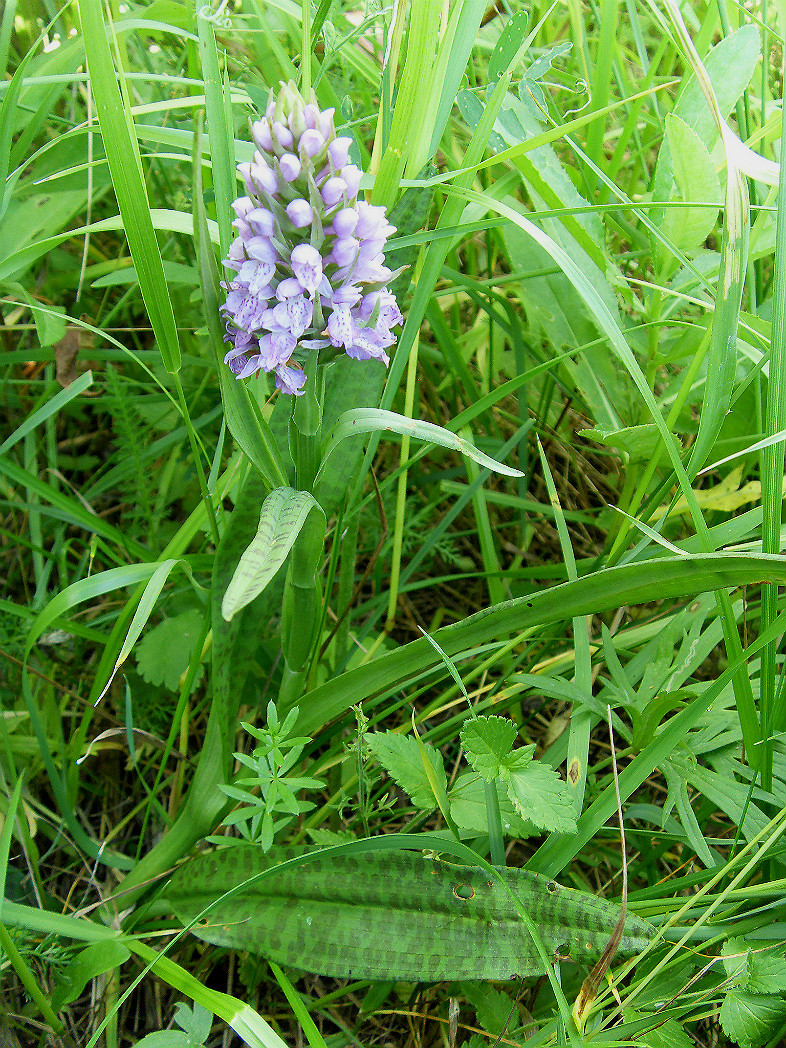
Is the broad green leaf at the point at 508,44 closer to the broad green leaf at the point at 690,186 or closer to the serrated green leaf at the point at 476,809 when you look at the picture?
the broad green leaf at the point at 690,186

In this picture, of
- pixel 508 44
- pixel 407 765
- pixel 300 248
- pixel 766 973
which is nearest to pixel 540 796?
pixel 407 765

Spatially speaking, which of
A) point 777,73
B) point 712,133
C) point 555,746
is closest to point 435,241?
point 712,133

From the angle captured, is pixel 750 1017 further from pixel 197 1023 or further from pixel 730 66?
pixel 730 66

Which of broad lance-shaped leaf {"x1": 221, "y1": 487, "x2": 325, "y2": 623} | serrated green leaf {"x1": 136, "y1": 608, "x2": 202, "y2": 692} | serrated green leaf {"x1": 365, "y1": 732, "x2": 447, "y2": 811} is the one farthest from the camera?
serrated green leaf {"x1": 136, "y1": 608, "x2": 202, "y2": 692}

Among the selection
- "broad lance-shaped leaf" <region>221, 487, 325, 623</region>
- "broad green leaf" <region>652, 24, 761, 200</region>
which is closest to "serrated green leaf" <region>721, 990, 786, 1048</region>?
"broad lance-shaped leaf" <region>221, 487, 325, 623</region>

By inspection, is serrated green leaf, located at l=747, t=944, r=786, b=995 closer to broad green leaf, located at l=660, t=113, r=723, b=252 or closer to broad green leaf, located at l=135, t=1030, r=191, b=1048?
broad green leaf, located at l=135, t=1030, r=191, b=1048

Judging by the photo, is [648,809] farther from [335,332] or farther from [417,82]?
[417,82]

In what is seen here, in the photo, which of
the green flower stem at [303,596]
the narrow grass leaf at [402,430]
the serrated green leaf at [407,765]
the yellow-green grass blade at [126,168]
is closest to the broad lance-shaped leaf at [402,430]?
the narrow grass leaf at [402,430]
